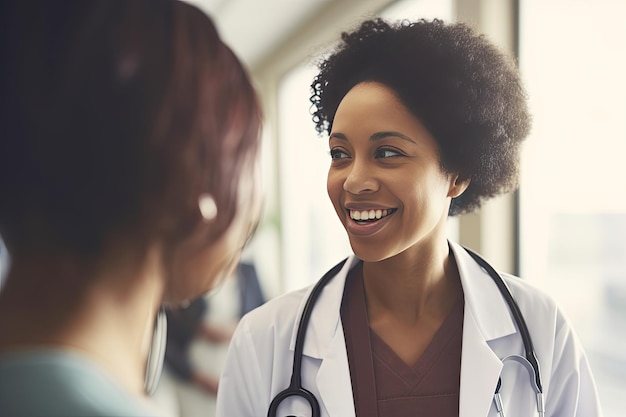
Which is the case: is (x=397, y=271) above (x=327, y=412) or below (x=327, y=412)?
above

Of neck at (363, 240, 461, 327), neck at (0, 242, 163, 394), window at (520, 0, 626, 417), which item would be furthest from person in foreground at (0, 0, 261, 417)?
window at (520, 0, 626, 417)

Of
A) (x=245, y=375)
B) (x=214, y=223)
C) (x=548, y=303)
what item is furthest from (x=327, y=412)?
(x=214, y=223)

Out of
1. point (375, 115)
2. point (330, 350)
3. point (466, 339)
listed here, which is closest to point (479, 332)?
point (466, 339)

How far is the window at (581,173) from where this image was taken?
35.5 inches

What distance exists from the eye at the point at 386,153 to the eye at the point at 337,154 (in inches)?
1.5

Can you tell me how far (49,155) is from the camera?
273mm

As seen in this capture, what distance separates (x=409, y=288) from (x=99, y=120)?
542mm

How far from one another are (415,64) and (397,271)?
26 cm

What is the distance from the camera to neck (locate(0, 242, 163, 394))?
267 millimetres

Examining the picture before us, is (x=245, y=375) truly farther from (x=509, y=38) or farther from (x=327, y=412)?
(x=509, y=38)

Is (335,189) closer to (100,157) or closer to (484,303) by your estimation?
(484,303)

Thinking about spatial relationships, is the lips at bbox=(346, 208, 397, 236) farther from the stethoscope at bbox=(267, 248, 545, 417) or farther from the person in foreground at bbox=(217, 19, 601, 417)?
the stethoscope at bbox=(267, 248, 545, 417)

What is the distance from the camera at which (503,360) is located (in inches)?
26.7

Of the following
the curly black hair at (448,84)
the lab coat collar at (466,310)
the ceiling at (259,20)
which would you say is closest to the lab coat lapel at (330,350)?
the lab coat collar at (466,310)
